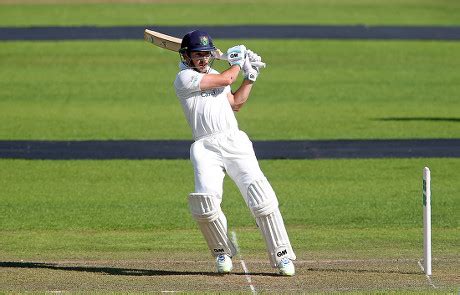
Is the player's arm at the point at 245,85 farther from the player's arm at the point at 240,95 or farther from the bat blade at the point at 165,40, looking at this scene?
the bat blade at the point at 165,40

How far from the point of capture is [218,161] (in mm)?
10430

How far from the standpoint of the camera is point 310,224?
13.9 m

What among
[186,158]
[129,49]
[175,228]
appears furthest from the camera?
[129,49]

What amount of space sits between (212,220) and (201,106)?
1.05 m

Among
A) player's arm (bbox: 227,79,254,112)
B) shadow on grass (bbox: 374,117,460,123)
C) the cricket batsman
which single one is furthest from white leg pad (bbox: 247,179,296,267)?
shadow on grass (bbox: 374,117,460,123)

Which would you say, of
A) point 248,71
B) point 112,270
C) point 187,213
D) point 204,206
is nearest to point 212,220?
point 204,206

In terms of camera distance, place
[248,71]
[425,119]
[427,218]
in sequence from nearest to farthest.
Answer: [427,218], [248,71], [425,119]

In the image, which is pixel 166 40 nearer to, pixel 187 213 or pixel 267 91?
pixel 187 213

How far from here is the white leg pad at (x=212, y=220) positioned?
33.7ft

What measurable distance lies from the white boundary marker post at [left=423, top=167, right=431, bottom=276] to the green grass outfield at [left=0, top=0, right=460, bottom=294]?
0.52 ft

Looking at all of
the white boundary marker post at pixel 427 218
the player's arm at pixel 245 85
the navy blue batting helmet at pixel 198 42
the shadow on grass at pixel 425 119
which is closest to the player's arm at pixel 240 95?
the player's arm at pixel 245 85
